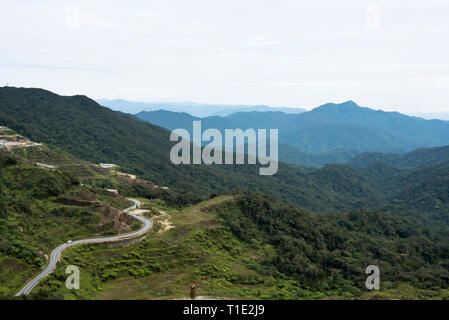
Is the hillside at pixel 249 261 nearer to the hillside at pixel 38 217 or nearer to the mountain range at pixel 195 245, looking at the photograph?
the mountain range at pixel 195 245

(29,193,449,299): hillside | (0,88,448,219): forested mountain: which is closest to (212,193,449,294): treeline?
(29,193,449,299): hillside

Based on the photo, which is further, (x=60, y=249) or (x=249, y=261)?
(x=249, y=261)

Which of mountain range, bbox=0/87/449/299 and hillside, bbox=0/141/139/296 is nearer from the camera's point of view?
hillside, bbox=0/141/139/296

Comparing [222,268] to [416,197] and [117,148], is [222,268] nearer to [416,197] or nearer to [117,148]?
[117,148]

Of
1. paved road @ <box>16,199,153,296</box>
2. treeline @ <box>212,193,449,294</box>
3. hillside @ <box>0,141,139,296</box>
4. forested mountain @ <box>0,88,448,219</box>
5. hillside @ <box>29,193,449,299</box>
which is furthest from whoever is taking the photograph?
forested mountain @ <box>0,88,448,219</box>

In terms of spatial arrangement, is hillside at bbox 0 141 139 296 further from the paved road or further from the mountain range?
the paved road

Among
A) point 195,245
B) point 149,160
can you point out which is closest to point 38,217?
point 195,245

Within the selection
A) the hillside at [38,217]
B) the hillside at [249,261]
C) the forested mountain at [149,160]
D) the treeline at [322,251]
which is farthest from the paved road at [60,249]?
the forested mountain at [149,160]

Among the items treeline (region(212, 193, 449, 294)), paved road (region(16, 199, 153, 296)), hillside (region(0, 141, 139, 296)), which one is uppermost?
hillside (region(0, 141, 139, 296))

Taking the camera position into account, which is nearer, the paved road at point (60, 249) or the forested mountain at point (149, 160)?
the paved road at point (60, 249)

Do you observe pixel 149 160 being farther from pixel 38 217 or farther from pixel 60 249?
pixel 60 249

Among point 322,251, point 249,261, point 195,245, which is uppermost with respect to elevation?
point 195,245
